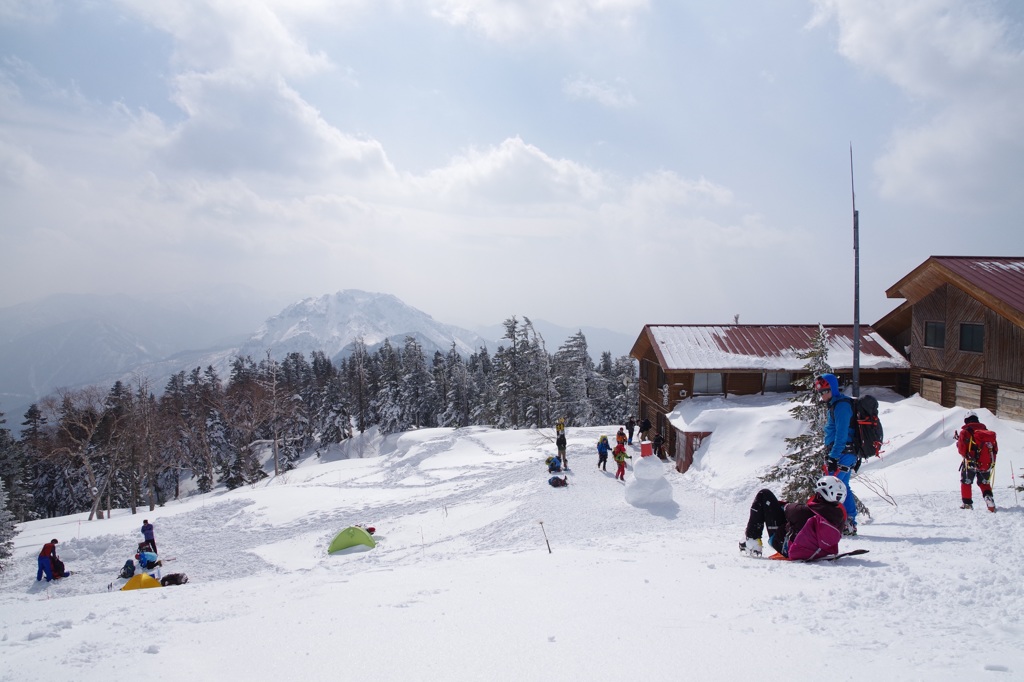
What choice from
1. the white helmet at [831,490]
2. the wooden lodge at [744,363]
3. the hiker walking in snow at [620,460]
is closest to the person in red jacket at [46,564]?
the hiker walking in snow at [620,460]

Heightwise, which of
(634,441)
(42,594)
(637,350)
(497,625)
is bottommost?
(42,594)

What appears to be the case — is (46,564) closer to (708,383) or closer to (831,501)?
(831,501)

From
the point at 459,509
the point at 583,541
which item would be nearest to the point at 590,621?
the point at 583,541

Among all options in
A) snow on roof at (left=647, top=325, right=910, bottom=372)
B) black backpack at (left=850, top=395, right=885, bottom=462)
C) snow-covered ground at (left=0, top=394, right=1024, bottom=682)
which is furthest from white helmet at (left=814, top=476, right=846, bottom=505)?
snow on roof at (left=647, top=325, right=910, bottom=372)

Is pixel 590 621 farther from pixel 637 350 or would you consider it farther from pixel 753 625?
pixel 637 350

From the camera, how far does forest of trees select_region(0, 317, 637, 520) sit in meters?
35.6

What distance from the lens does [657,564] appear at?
7.79 m

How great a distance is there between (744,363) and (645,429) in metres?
6.89

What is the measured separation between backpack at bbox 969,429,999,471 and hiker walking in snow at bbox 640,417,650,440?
65.2 feet

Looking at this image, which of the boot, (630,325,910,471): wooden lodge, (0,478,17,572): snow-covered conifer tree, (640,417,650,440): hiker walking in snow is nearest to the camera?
the boot

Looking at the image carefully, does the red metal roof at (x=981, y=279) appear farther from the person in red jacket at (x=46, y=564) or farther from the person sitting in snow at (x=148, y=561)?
the person in red jacket at (x=46, y=564)

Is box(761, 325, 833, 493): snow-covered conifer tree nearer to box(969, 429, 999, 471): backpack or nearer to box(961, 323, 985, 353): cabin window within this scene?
box(969, 429, 999, 471): backpack

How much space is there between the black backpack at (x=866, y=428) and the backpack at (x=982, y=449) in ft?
9.16

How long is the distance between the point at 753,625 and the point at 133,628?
293 inches
